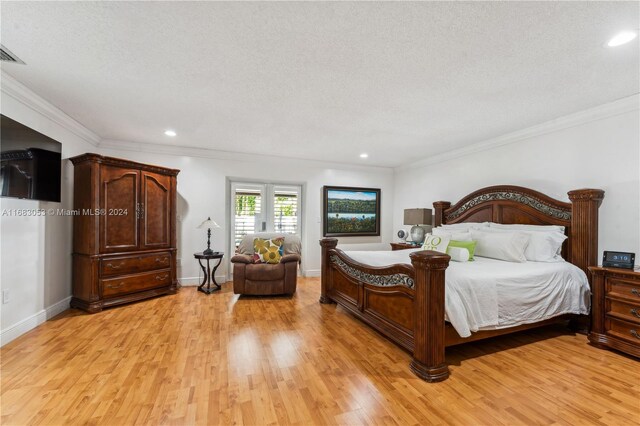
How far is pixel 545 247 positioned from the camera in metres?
3.07

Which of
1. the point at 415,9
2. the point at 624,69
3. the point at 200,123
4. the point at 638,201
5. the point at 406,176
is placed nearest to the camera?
the point at 415,9

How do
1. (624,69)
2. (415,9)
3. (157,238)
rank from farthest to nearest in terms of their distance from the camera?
(157,238), (624,69), (415,9)

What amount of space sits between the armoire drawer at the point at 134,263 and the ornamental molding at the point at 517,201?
469 centimetres

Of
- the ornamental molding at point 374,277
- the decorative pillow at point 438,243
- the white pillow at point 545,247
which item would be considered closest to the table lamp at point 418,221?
the decorative pillow at point 438,243

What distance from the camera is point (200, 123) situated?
3.55 meters

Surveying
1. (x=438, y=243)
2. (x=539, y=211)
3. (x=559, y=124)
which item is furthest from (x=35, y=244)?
(x=559, y=124)

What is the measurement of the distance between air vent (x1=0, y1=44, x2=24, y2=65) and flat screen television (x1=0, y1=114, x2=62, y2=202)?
0.50m

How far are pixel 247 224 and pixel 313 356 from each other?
3379 mm

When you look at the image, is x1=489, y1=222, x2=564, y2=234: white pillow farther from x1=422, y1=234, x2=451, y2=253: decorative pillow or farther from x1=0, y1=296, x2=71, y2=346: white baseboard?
x1=0, y1=296, x2=71, y2=346: white baseboard

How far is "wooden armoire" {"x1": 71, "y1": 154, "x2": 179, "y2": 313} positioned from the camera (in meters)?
3.43

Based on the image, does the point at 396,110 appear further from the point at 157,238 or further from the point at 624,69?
the point at 157,238

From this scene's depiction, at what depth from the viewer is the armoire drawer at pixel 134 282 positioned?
11.5 feet

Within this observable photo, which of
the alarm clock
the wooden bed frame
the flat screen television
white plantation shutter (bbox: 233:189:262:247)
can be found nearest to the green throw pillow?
the wooden bed frame

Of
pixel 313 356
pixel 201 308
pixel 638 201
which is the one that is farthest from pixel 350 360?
pixel 638 201
